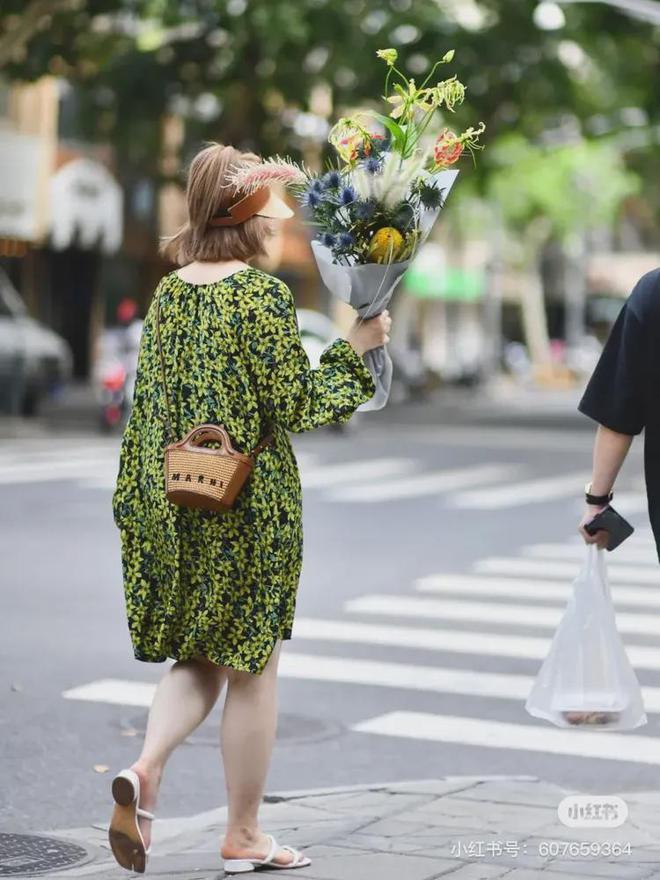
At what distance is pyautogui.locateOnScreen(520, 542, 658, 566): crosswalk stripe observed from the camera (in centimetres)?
1228

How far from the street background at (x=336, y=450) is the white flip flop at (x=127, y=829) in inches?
5.2

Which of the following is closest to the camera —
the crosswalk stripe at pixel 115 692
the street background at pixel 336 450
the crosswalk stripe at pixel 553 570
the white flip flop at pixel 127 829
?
the white flip flop at pixel 127 829

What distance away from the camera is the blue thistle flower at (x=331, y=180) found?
4.53 m

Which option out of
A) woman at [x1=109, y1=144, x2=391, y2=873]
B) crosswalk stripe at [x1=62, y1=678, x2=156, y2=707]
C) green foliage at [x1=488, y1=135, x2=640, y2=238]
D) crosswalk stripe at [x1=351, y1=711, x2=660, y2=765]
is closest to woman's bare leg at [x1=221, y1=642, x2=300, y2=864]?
woman at [x1=109, y1=144, x2=391, y2=873]

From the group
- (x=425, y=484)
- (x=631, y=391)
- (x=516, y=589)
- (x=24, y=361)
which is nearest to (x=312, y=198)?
(x=631, y=391)

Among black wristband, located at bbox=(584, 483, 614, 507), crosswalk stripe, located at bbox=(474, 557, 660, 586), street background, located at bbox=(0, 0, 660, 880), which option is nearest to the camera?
black wristband, located at bbox=(584, 483, 614, 507)

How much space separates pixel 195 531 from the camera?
4488 millimetres

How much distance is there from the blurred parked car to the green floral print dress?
1928 cm

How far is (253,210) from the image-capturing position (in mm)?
4559

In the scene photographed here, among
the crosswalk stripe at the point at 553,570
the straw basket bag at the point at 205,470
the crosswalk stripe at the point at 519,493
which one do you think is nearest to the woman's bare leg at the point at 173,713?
the straw basket bag at the point at 205,470

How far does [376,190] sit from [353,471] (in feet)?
48.2

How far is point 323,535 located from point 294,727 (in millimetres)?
6321

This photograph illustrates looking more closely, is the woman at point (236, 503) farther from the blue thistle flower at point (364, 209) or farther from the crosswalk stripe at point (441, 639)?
the crosswalk stripe at point (441, 639)

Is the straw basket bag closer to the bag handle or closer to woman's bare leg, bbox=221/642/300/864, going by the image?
the bag handle
